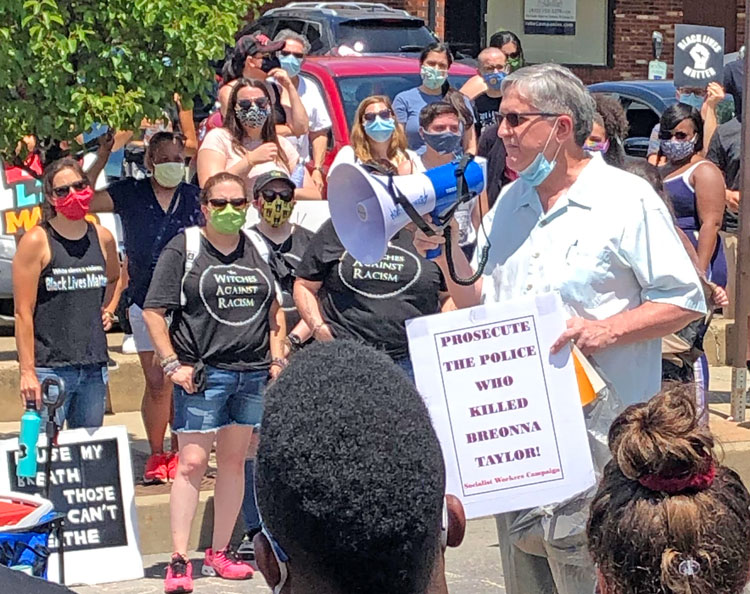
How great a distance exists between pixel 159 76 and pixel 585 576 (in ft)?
11.2

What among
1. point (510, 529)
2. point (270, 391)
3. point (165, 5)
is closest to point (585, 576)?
point (510, 529)

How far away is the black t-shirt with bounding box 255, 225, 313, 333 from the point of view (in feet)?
20.8

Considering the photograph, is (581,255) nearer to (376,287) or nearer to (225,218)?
(376,287)

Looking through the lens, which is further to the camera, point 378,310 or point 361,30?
point 361,30

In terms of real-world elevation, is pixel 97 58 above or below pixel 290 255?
above

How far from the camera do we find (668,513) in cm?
→ 237

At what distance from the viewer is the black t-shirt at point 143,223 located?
6770mm

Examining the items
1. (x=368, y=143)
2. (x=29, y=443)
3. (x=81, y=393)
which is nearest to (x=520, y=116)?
(x=29, y=443)

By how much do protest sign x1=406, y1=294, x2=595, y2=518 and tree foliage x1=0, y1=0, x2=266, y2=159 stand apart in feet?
9.55

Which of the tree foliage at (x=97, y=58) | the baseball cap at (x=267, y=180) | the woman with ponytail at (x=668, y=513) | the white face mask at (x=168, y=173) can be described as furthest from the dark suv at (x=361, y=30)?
the woman with ponytail at (x=668, y=513)

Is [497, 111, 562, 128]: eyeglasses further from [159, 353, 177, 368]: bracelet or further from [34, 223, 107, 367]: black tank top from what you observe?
[34, 223, 107, 367]: black tank top

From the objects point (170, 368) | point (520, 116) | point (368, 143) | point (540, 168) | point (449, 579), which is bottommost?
point (449, 579)

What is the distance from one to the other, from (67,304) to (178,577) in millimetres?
1248

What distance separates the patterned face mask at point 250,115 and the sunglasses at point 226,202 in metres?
1.45
